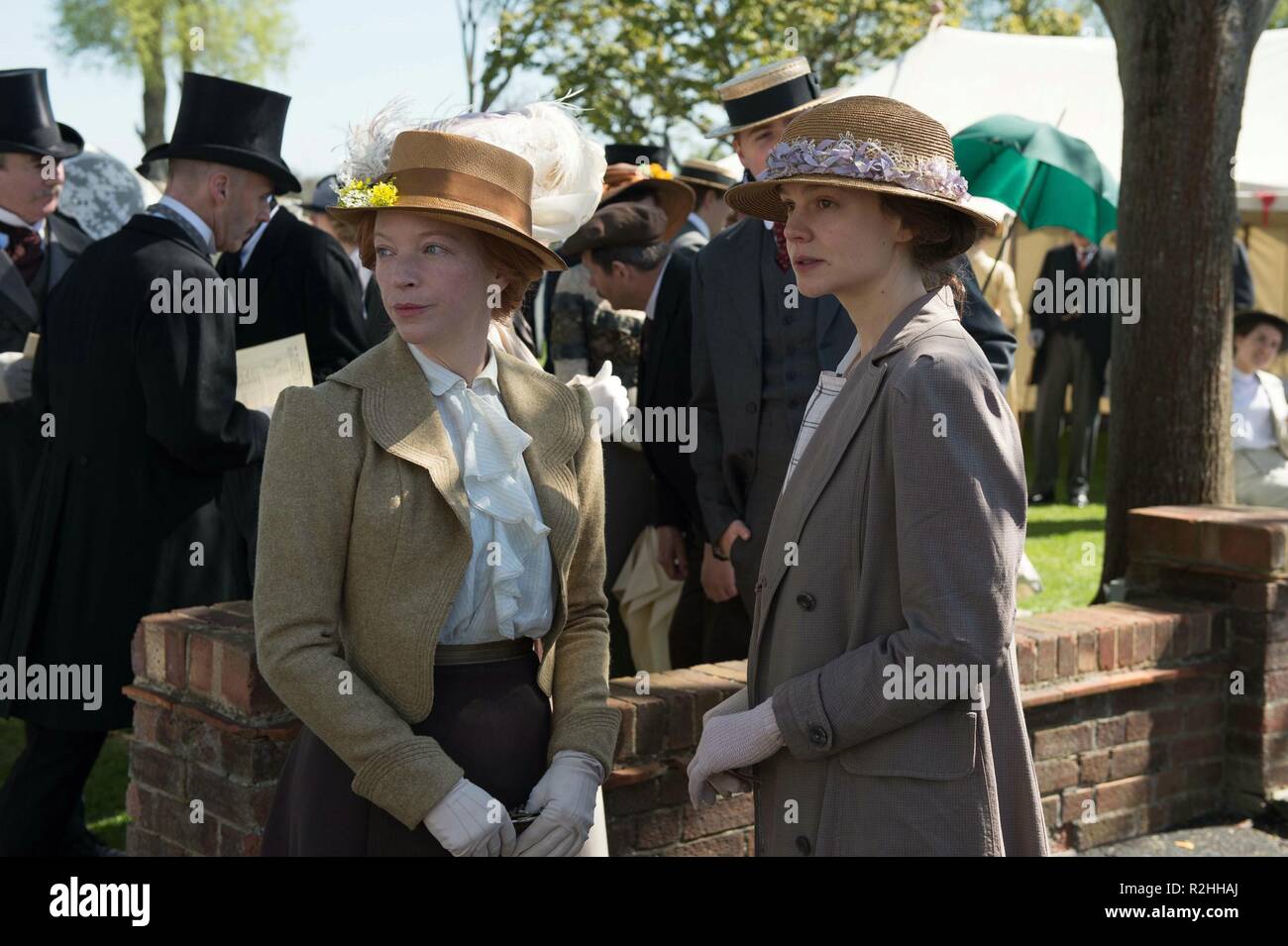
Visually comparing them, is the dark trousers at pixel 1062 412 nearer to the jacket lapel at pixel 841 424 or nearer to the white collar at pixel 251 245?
the white collar at pixel 251 245

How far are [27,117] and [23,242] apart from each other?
0.48m

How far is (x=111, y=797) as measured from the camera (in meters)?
5.66

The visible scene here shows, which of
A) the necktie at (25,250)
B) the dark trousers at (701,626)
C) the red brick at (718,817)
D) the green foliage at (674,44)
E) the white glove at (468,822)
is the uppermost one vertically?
the green foliage at (674,44)

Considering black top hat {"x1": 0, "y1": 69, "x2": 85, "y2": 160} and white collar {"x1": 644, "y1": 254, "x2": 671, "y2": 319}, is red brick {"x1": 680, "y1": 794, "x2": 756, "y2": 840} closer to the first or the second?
white collar {"x1": 644, "y1": 254, "x2": 671, "y2": 319}

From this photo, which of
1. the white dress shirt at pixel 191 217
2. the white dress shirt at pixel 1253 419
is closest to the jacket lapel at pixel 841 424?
the white dress shirt at pixel 191 217

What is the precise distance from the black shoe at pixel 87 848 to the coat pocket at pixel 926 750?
115 inches

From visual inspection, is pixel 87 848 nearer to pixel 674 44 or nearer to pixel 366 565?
pixel 366 565

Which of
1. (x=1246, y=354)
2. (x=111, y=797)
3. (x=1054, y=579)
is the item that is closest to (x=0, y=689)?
(x=111, y=797)

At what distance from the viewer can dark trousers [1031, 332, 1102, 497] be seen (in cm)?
1215

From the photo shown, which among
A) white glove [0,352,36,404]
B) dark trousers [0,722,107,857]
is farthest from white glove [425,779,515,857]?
white glove [0,352,36,404]

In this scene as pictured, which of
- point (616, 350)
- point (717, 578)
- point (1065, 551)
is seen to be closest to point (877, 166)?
point (717, 578)

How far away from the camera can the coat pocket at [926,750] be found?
244cm

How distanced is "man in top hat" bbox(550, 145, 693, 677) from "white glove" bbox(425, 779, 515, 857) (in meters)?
3.04

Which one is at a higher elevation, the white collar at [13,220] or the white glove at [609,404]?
the white collar at [13,220]
